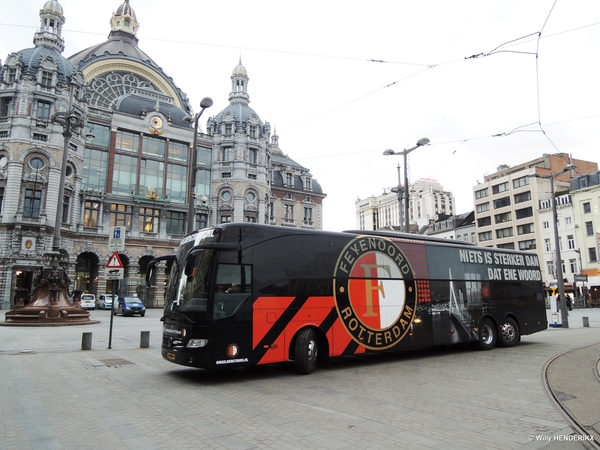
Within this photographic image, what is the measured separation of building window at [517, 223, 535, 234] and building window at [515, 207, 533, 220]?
1342 mm

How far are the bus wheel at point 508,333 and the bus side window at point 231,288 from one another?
10194 millimetres

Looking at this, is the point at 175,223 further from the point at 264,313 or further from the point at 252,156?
the point at 264,313

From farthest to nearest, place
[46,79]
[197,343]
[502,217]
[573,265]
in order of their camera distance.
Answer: [502,217], [573,265], [46,79], [197,343]

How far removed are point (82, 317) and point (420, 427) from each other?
79.2 ft

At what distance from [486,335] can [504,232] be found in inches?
2314

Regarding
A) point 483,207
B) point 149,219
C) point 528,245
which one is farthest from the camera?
point 483,207

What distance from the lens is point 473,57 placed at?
44.2 ft

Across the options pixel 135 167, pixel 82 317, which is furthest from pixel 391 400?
pixel 135 167

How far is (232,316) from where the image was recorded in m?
9.37

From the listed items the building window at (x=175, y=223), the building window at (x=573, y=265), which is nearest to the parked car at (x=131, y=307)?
the building window at (x=175, y=223)

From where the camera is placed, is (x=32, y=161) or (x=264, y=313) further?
(x=32, y=161)

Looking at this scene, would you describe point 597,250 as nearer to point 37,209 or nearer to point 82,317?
point 82,317

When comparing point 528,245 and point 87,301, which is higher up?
point 528,245

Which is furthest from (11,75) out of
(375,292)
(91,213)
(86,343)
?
(375,292)
